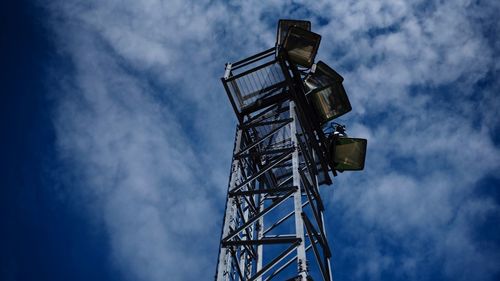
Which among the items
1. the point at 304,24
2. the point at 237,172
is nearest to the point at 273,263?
the point at 237,172

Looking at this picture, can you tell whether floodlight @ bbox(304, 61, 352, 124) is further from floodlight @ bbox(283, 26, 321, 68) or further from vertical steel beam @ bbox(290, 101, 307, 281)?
vertical steel beam @ bbox(290, 101, 307, 281)

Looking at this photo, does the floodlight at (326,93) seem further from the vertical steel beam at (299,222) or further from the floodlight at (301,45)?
the vertical steel beam at (299,222)

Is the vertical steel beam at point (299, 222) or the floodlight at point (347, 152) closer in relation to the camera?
the vertical steel beam at point (299, 222)

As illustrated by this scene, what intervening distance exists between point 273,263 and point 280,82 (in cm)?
627

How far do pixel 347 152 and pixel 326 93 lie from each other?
1863 millimetres

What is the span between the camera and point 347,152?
44.7 feet

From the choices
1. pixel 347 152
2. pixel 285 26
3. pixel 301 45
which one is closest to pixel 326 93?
pixel 301 45

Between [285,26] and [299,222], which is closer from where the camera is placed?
[299,222]

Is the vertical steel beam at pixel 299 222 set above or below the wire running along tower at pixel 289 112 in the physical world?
below

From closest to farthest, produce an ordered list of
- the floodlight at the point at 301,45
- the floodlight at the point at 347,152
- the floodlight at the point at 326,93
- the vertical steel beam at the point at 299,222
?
the vertical steel beam at the point at 299,222
the floodlight at the point at 301,45
the floodlight at the point at 326,93
the floodlight at the point at 347,152

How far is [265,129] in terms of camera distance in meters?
13.5

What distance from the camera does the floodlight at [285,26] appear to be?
43.4 ft

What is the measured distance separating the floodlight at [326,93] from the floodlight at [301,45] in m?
0.43

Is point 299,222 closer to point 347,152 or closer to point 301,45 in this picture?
point 347,152
